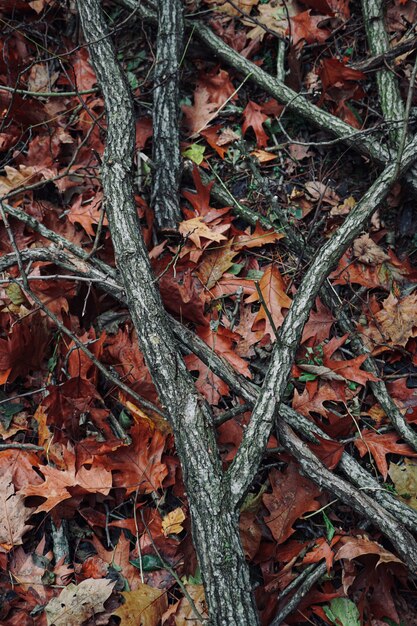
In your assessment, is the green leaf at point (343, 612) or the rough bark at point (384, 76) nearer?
the green leaf at point (343, 612)

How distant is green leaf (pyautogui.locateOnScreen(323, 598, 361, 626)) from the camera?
231cm

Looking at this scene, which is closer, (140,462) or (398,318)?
(140,462)

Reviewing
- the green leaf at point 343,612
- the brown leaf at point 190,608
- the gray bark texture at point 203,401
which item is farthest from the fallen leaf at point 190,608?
the green leaf at point 343,612

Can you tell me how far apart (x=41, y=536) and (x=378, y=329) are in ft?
6.80

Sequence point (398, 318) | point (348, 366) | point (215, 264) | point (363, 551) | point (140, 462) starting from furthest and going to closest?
point (215, 264) < point (398, 318) < point (348, 366) < point (140, 462) < point (363, 551)

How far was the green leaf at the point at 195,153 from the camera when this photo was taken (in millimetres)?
3334

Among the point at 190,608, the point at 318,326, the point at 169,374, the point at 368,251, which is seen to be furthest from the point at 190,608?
the point at 368,251

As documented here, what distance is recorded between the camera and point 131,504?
2.61m

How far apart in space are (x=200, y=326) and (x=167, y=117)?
4.43ft

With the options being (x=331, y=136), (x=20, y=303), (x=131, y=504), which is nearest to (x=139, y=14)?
(x=331, y=136)

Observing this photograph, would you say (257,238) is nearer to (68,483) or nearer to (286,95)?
(286,95)

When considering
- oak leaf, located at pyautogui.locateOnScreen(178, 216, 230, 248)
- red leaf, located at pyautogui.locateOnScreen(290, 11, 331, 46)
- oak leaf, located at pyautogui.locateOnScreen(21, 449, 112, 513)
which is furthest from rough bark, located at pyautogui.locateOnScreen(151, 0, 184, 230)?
oak leaf, located at pyautogui.locateOnScreen(21, 449, 112, 513)

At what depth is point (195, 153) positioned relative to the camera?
11.0ft

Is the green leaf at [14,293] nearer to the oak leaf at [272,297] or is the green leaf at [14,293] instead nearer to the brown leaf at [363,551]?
the oak leaf at [272,297]
